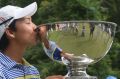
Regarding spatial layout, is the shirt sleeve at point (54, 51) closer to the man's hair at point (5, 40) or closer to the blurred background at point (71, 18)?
the man's hair at point (5, 40)

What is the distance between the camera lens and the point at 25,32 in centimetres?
246

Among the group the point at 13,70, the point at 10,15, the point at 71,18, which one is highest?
the point at 10,15

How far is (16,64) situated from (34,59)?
237 cm

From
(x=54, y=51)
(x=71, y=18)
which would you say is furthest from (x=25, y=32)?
(x=71, y=18)

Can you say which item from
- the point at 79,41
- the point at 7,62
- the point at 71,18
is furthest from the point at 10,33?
the point at 71,18

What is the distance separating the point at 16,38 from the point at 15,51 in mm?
58

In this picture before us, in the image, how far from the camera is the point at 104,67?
4559mm

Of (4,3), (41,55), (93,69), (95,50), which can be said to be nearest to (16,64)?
(95,50)

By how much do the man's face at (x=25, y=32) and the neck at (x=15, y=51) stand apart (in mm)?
28

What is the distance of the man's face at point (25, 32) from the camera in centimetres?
246

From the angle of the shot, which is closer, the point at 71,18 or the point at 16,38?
the point at 16,38

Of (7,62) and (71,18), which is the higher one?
(7,62)

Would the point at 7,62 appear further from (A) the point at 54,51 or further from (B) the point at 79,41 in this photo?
(B) the point at 79,41

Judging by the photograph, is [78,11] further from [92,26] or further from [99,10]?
[92,26]
